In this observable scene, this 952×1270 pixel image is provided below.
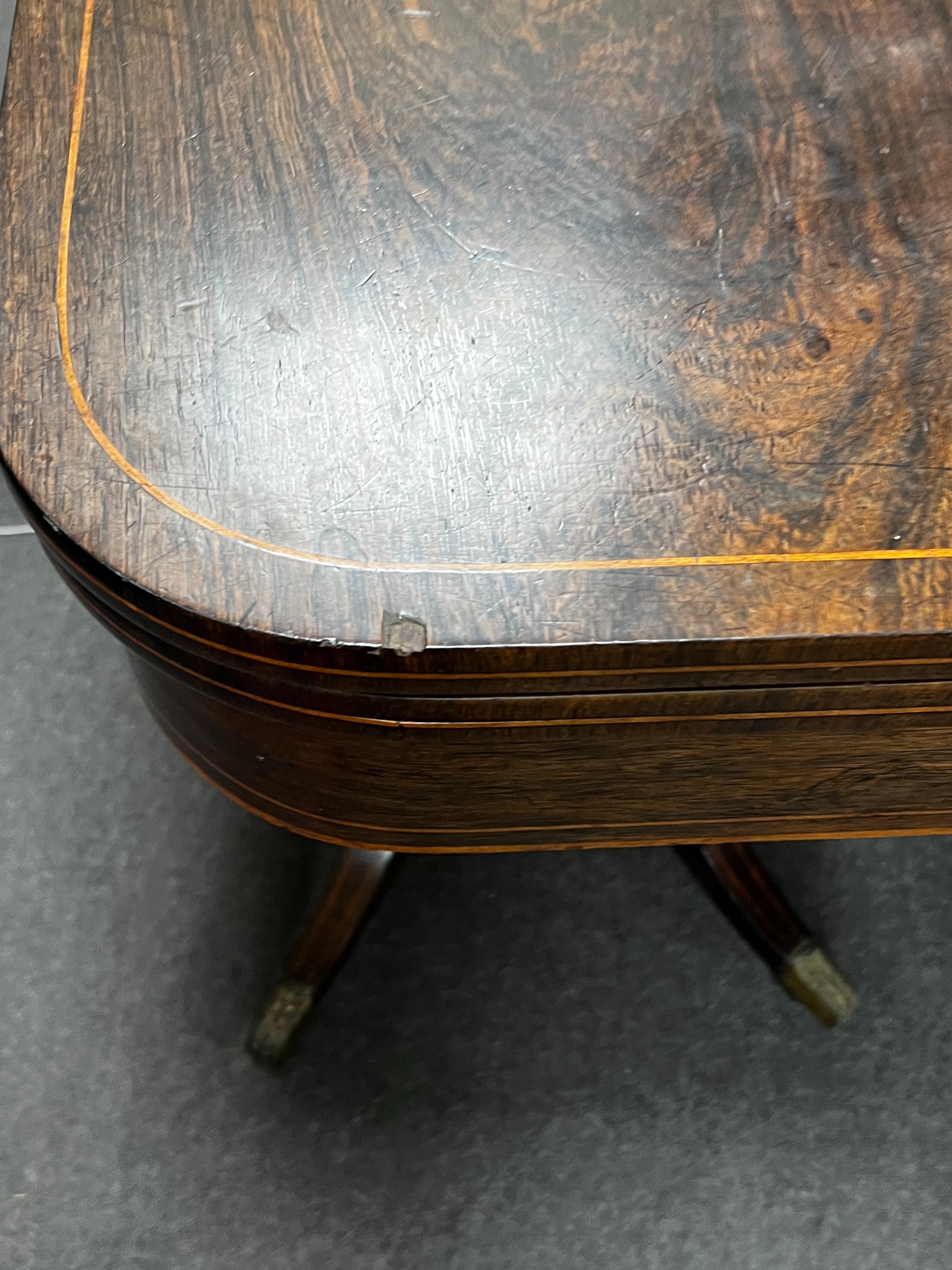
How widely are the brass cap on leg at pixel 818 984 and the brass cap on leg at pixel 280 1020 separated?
38 cm

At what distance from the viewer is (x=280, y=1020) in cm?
85

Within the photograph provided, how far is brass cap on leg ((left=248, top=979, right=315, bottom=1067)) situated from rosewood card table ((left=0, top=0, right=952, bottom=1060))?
0.99 feet

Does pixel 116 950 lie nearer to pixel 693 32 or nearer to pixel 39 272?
pixel 39 272

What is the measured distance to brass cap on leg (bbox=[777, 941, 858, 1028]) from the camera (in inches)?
34.4

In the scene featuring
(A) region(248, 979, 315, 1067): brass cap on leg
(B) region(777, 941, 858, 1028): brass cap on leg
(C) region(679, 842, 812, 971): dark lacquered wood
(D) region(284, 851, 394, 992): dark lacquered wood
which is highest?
(C) region(679, 842, 812, 971): dark lacquered wood

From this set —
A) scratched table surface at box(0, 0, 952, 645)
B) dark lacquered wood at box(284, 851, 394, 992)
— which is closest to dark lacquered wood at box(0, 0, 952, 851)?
scratched table surface at box(0, 0, 952, 645)

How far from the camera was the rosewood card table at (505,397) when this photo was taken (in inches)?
17.4

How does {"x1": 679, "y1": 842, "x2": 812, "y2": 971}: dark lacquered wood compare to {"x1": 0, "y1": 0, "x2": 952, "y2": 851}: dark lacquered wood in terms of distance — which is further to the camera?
{"x1": 679, "y1": 842, "x2": 812, "y2": 971}: dark lacquered wood

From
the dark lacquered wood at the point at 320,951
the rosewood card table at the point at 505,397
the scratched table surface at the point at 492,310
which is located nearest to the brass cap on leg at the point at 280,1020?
the dark lacquered wood at the point at 320,951

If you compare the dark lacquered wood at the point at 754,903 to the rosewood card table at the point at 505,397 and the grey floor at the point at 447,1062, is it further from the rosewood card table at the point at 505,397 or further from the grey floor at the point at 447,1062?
the rosewood card table at the point at 505,397

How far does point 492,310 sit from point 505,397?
0.16 feet

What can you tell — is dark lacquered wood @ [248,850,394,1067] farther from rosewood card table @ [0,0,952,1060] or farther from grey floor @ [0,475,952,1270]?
rosewood card table @ [0,0,952,1060]

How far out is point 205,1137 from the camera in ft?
2.75

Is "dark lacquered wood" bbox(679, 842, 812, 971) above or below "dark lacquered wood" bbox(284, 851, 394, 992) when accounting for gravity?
above
